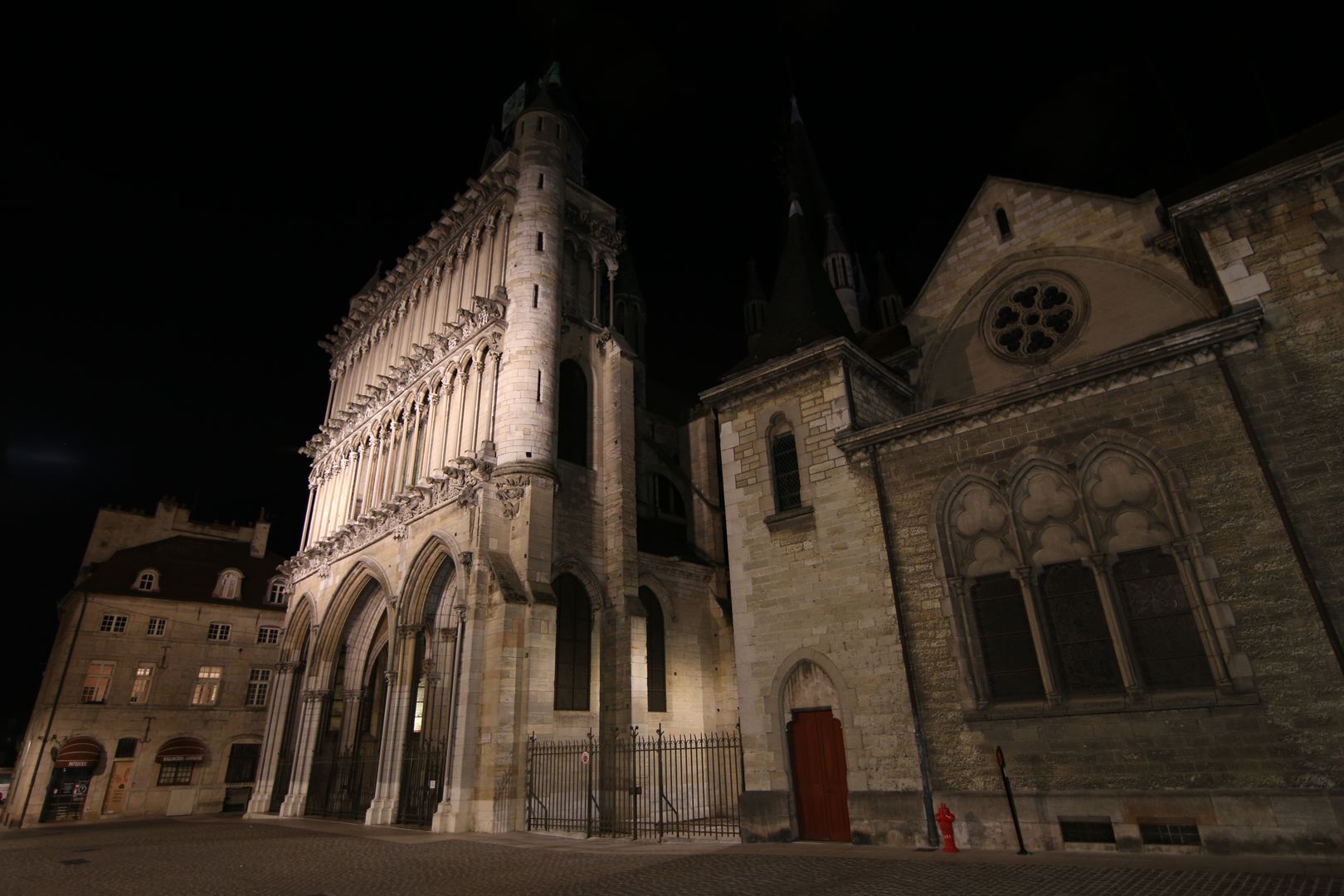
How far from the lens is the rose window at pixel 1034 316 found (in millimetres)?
14117

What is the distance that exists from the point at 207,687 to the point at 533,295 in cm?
2351

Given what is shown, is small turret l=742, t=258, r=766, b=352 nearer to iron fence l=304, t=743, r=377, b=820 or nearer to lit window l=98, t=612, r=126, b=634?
iron fence l=304, t=743, r=377, b=820

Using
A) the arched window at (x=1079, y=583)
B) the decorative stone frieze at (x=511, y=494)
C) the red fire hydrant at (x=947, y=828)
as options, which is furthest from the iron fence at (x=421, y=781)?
the arched window at (x=1079, y=583)

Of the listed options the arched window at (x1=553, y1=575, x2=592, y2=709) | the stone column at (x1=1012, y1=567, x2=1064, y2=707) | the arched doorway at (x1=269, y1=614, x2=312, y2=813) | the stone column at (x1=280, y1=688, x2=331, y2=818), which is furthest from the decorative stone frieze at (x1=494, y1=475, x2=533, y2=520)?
the arched doorway at (x1=269, y1=614, x2=312, y2=813)

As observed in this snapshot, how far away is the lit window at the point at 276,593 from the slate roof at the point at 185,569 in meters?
0.22

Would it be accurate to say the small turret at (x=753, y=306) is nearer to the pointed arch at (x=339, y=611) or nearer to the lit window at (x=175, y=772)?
the pointed arch at (x=339, y=611)

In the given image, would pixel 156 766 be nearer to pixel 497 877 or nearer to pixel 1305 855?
pixel 497 877

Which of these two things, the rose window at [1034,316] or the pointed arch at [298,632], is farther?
the pointed arch at [298,632]

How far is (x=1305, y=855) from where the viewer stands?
7.82 m

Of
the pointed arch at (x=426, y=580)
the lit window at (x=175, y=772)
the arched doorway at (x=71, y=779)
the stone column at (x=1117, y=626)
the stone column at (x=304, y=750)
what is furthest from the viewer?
the lit window at (x=175, y=772)

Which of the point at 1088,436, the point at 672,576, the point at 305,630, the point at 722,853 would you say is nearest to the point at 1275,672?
the point at 1088,436

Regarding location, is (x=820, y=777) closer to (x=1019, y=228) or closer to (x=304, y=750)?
(x=1019, y=228)

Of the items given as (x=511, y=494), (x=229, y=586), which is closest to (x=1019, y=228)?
(x=511, y=494)

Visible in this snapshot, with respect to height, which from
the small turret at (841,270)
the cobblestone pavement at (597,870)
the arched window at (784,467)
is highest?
the small turret at (841,270)
